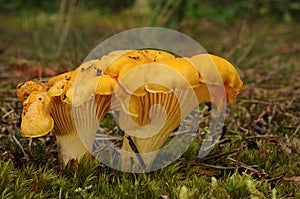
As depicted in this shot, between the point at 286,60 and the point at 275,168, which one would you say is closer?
the point at 275,168

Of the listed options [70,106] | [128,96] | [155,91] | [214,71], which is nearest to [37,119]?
Result: [70,106]

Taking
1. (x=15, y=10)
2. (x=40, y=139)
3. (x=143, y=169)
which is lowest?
(x=15, y=10)

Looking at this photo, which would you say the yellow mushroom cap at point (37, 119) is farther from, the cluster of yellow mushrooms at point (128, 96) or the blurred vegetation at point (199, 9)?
the blurred vegetation at point (199, 9)

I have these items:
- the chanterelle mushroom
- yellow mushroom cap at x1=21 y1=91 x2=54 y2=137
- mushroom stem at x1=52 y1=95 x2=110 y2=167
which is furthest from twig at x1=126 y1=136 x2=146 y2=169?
yellow mushroom cap at x1=21 y1=91 x2=54 y2=137

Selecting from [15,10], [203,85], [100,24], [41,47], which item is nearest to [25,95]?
[203,85]

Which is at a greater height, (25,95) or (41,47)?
(25,95)

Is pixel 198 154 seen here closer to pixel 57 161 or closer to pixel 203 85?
pixel 203 85

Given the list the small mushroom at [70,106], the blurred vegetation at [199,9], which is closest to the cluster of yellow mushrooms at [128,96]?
the small mushroom at [70,106]
